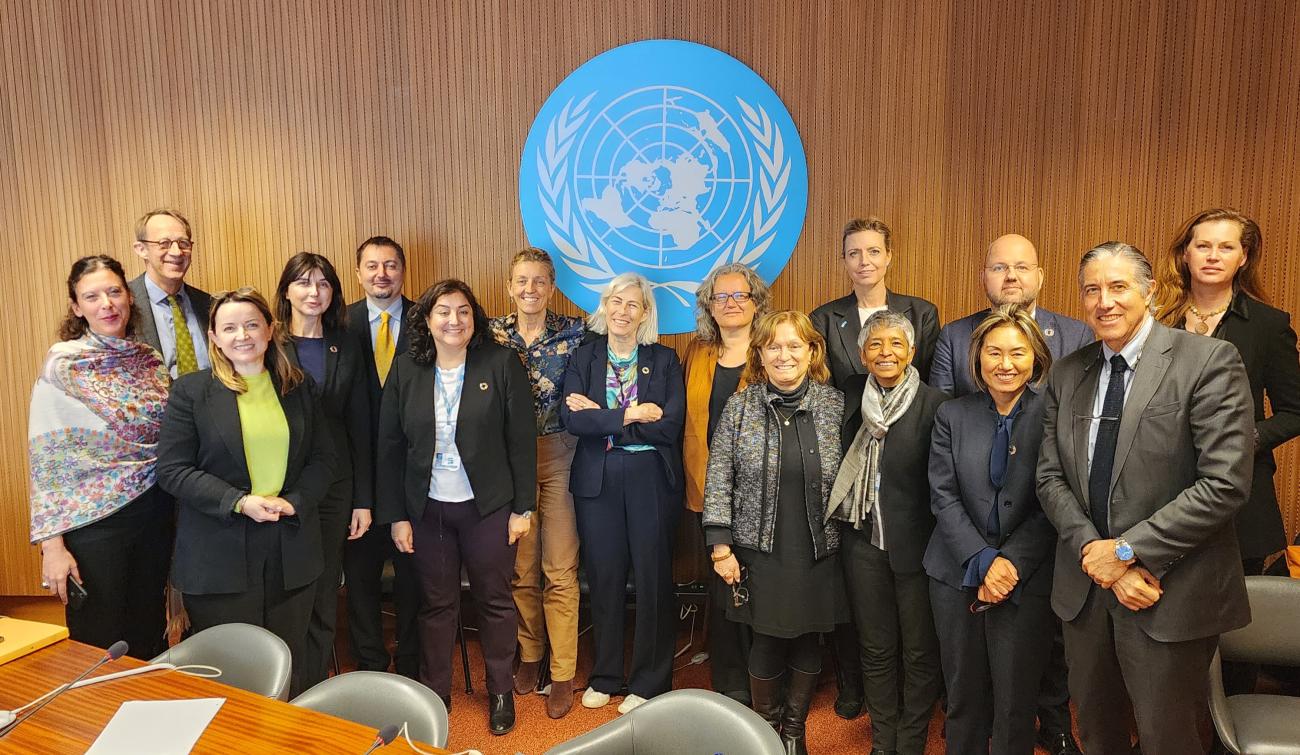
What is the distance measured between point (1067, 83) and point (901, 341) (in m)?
2.04

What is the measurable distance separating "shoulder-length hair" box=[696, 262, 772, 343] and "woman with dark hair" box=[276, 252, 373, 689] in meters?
1.39

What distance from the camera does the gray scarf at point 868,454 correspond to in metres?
2.61

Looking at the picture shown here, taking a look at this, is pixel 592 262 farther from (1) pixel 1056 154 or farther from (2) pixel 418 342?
(1) pixel 1056 154

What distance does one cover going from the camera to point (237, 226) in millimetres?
4145

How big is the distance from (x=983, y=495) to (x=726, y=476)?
84 cm

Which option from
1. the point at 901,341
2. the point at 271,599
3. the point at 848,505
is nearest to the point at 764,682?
the point at 848,505

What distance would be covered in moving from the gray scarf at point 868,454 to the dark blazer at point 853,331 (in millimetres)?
477

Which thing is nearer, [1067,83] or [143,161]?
[1067,83]

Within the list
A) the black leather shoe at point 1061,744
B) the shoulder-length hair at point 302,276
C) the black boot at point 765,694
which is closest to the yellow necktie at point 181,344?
the shoulder-length hair at point 302,276

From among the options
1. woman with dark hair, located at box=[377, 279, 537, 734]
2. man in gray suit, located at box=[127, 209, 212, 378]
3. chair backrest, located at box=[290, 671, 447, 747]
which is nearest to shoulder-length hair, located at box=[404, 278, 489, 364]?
woman with dark hair, located at box=[377, 279, 537, 734]

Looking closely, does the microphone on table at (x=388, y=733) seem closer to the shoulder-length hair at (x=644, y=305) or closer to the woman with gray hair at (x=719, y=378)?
the woman with gray hair at (x=719, y=378)

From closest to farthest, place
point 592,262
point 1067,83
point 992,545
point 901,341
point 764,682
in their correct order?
1. point 992,545
2. point 901,341
3. point 764,682
4. point 1067,83
5. point 592,262

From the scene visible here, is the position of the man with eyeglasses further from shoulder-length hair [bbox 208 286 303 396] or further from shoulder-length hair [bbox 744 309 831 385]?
shoulder-length hair [bbox 208 286 303 396]

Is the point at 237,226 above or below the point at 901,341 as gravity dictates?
above
